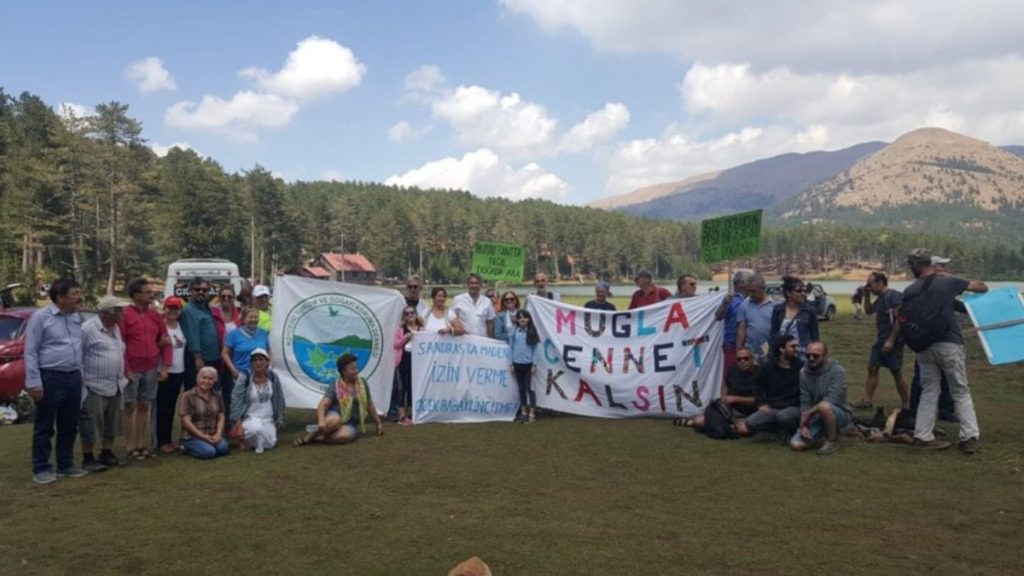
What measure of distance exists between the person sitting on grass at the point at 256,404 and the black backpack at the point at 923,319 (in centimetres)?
681

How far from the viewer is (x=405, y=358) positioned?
9445 mm

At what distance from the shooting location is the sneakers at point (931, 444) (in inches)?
292

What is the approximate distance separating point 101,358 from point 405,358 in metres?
3.61

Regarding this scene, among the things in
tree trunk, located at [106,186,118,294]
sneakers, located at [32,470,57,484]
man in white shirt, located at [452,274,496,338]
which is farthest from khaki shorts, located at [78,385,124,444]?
tree trunk, located at [106,186,118,294]

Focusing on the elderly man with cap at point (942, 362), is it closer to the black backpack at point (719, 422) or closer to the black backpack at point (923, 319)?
the black backpack at point (923, 319)

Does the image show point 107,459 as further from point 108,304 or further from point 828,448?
point 828,448

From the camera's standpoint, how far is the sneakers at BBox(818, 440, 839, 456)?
7.30 metres

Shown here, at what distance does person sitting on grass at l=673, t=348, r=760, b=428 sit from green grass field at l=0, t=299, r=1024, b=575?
1.80ft

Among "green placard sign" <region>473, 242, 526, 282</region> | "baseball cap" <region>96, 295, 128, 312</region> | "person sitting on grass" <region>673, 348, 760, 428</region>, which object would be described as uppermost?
"green placard sign" <region>473, 242, 526, 282</region>

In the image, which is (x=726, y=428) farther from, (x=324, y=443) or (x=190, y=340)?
(x=190, y=340)

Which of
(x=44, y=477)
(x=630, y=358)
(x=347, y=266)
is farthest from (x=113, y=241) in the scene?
(x=630, y=358)

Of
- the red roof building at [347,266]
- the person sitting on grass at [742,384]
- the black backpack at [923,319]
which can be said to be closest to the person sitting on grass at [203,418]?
the person sitting on grass at [742,384]

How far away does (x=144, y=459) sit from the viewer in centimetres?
741

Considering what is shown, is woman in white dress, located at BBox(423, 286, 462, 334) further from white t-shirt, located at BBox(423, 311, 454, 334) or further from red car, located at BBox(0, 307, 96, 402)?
red car, located at BBox(0, 307, 96, 402)
